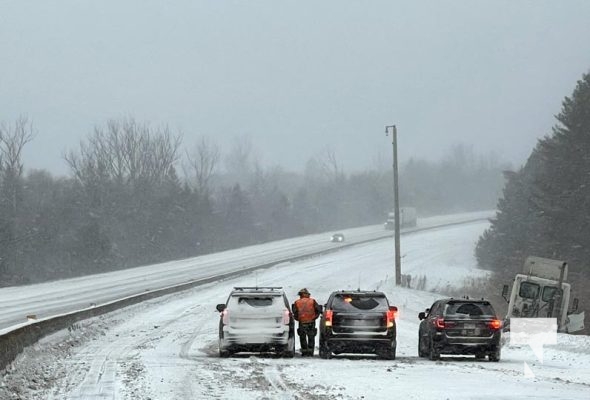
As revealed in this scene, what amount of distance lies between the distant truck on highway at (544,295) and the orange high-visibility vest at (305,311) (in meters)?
14.3

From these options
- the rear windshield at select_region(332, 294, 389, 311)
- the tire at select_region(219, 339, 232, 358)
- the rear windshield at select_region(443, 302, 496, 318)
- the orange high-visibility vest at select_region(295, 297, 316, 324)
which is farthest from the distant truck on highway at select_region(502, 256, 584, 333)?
the tire at select_region(219, 339, 232, 358)

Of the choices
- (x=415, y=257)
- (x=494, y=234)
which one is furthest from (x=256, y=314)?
(x=494, y=234)

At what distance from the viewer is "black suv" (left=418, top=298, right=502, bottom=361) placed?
20.4 metres

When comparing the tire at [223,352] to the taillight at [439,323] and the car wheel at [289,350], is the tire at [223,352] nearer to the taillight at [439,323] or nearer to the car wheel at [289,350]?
the car wheel at [289,350]

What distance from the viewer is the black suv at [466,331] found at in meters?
20.4

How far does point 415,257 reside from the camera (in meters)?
86.9

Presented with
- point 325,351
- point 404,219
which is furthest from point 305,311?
point 404,219

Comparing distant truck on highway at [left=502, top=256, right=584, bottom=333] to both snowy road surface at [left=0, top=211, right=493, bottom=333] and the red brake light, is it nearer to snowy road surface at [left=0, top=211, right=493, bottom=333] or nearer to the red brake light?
the red brake light

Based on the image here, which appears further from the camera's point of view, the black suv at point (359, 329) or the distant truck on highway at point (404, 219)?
the distant truck on highway at point (404, 219)

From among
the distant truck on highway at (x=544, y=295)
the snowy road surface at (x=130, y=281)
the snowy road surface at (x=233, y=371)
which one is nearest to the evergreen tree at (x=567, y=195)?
the snowy road surface at (x=130, y=281)

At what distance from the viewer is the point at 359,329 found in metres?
20.4

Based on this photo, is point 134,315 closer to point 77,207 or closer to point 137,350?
point 137,350

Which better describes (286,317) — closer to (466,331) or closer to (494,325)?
(466,331)

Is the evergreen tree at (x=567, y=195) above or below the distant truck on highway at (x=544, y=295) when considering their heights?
above
